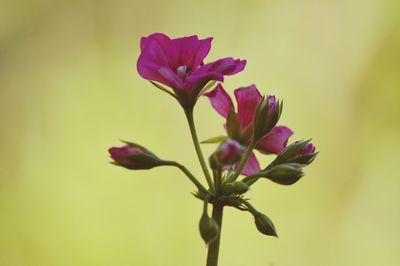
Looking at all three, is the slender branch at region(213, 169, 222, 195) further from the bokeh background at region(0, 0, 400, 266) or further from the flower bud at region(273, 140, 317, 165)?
the bokeh background at region(0, 0, 400, 266)

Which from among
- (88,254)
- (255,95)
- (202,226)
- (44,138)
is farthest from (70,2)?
(202,226)

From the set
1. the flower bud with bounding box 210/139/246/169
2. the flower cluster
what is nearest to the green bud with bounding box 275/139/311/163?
the flower cluster

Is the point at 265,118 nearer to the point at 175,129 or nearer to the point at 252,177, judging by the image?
the point at 252,177

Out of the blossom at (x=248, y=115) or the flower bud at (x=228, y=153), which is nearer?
the flower bud at (x=228, y=153)

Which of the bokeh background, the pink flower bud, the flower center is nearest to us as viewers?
the pink flower bud

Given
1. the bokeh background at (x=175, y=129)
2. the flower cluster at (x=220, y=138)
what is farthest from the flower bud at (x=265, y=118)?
the bokeh background at (x=175, y=129)

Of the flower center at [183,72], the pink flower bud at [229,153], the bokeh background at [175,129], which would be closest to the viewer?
the pink flower bud at [229,153]

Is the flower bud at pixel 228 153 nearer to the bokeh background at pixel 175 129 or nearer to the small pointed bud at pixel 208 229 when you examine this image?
the small pointed bud at pixel 208 229
